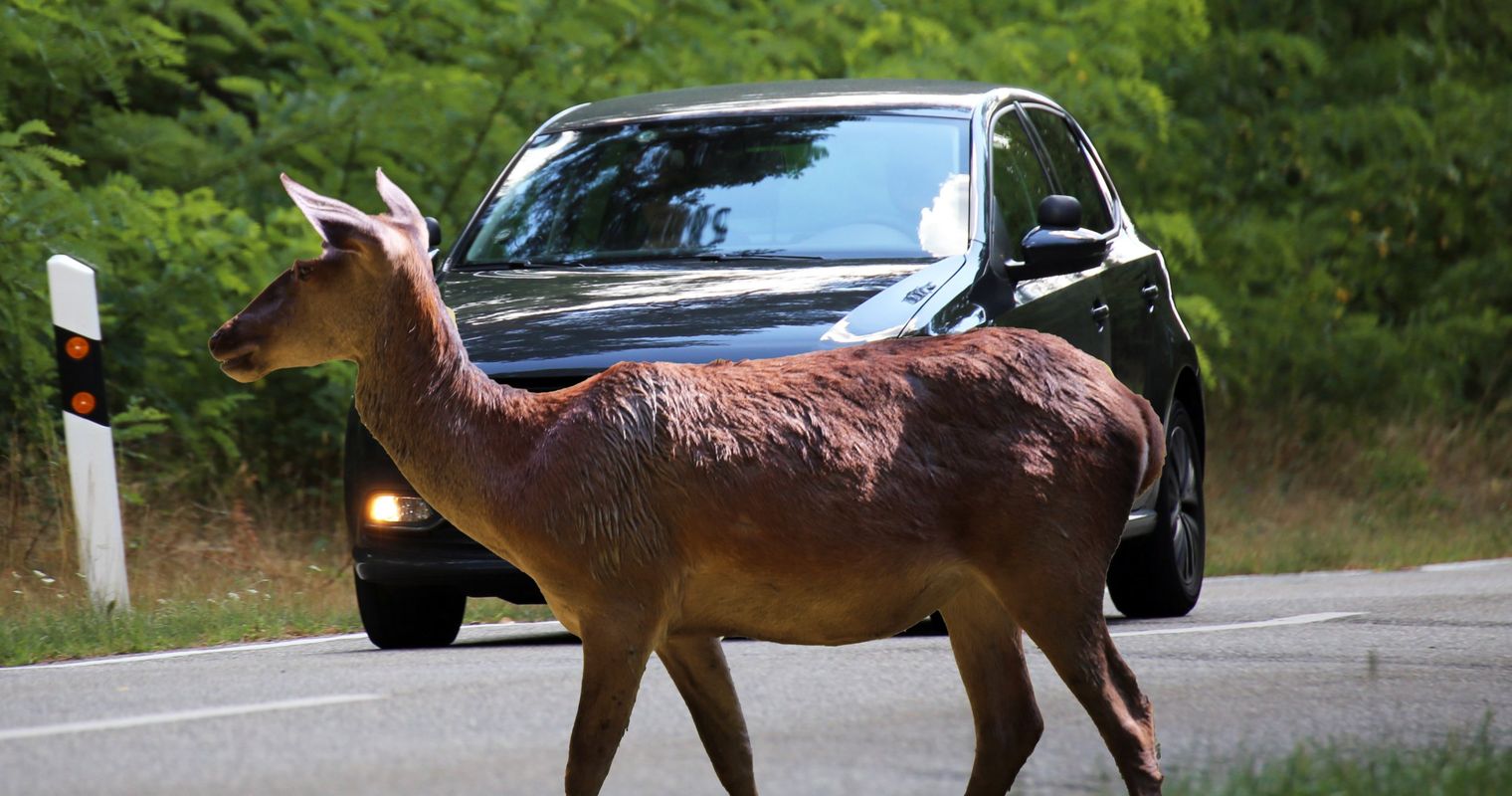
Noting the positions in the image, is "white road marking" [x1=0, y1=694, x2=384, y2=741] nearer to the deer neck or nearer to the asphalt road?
the asphalt road

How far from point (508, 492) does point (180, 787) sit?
136 centimetres

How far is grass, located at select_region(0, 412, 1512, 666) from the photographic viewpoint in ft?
27.7

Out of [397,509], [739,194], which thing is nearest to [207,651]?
[397,509]

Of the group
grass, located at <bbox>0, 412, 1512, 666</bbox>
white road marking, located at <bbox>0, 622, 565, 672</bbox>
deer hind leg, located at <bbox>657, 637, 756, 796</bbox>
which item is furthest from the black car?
deer hind leg, located at <bbox>657, 637, 756, 796</bbox>

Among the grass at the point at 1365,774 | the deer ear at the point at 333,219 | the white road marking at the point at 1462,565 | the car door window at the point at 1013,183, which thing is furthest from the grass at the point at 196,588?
the white road marking at the point at 1462,565

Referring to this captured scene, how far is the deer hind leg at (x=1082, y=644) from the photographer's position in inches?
176

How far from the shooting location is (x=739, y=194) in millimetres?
8328

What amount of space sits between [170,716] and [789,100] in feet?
12.5

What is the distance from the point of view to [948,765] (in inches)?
212

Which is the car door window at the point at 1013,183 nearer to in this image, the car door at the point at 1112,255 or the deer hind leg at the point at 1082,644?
the car door at the point at 1112,255

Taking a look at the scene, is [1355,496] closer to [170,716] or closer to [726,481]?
[170,716]

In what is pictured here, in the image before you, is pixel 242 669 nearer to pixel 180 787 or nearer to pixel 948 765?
pixel 180 787

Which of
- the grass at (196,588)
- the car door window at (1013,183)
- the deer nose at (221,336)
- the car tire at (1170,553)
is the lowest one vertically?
the grass at (196,588)

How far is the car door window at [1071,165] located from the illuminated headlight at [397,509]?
3417 mm
